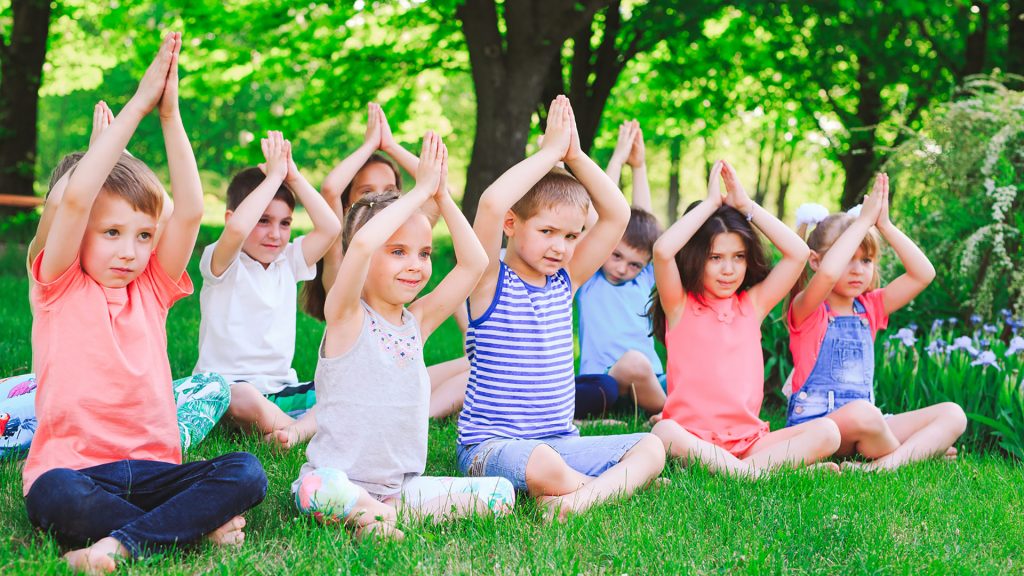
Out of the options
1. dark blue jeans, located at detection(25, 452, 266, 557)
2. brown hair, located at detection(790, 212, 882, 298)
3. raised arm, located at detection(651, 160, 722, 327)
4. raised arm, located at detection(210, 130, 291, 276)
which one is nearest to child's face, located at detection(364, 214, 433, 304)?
dark blue jeans, located at detection(25, 452, 266, 557)

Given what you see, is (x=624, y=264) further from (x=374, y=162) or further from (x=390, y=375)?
(x=390, y=375)

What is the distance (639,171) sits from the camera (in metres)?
5.42

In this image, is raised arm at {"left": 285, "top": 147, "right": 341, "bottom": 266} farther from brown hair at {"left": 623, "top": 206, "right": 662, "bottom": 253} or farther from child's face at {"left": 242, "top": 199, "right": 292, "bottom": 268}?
brown hair at {"left": 623, "top": 206, "right": 662, "bottom": 253}

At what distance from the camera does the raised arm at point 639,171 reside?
16.7ft

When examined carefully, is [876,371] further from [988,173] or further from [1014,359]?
[988,173]

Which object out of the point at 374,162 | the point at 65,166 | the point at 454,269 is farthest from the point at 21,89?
the point at 454,269

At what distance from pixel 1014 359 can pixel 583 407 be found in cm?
231

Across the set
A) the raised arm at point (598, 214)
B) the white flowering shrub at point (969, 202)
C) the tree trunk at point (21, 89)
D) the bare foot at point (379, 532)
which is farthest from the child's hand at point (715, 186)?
the tree trunk at point (21, 89)

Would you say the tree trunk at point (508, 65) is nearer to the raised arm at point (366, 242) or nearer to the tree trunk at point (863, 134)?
the raised arm at point (366, 242)

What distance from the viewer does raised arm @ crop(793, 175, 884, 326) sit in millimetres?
4449

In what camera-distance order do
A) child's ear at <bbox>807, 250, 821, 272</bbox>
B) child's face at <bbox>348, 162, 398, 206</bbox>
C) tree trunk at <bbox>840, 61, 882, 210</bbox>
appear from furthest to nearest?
tree trunk at <bbox>840, 61, 882, 210</bbox> < child's face at <bbox>348, 162, 398, 206</bbox> < child's ear at <bbox>807, 250, 821, 272</bbox>

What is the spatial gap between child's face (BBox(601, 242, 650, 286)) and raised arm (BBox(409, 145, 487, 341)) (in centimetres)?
221

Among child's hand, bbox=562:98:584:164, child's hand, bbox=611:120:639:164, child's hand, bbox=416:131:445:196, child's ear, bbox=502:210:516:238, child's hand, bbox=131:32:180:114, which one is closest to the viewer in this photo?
child's hand, bbox=131:32:180:114

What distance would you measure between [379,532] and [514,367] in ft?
3.35
